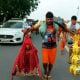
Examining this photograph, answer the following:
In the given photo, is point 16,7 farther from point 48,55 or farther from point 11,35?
point 48,55

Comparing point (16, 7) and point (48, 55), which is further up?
point (16, 7)

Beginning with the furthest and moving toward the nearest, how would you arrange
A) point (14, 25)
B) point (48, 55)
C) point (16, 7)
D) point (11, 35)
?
point (16, 7), point (14, 25), point (11, 35), point (48, 55)

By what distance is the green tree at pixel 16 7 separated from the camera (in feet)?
163

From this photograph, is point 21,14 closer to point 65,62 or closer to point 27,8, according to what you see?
point 27,8

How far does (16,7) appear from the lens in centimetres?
5369

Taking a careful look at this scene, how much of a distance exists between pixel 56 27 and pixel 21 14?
4722 centimetres

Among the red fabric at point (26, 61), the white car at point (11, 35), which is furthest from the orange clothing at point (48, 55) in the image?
the white car at point (11, 35)

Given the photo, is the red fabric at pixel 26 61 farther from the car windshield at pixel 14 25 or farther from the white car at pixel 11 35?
the car windshield at pixel 14 25

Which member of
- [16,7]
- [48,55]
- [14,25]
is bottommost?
[48,55]

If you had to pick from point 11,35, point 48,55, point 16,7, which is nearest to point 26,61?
point 48,55

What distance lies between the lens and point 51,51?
10.5m

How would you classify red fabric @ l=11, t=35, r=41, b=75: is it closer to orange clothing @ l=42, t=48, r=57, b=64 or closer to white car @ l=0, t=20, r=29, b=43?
orange clothing @ l=42, t=48, r=57, b=64

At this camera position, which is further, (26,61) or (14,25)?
(14,25)

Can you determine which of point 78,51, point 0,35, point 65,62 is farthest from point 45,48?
point 0,35
